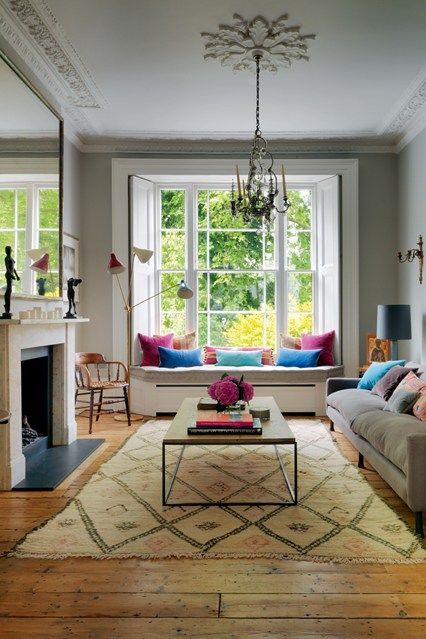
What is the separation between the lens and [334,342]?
20.2 ft

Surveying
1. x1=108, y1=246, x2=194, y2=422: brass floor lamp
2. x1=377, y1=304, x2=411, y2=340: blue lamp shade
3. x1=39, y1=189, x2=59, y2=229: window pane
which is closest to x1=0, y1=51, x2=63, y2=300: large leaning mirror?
x1=39, y1=189, x2=59, y2=229: window pane

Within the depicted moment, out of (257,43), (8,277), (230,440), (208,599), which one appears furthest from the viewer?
(257,43)

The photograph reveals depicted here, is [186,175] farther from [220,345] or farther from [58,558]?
[58,558]

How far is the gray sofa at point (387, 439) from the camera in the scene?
2.62 m

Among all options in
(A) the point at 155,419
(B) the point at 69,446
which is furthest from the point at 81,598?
(A) the point at 155,419

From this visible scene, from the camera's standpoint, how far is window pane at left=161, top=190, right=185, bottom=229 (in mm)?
6535

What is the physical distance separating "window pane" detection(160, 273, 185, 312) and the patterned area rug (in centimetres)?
285

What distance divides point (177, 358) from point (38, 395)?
76.3 inches

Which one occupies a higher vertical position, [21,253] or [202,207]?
[202,207]

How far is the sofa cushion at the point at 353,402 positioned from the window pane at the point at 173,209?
308 cm

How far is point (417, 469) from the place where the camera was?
8.57 ft

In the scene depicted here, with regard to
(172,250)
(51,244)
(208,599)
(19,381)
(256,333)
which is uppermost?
(172,250)

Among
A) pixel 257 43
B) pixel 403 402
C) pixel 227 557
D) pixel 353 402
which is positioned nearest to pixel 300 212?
pixel 257 43

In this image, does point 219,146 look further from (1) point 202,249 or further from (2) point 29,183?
(2) point 29,183
